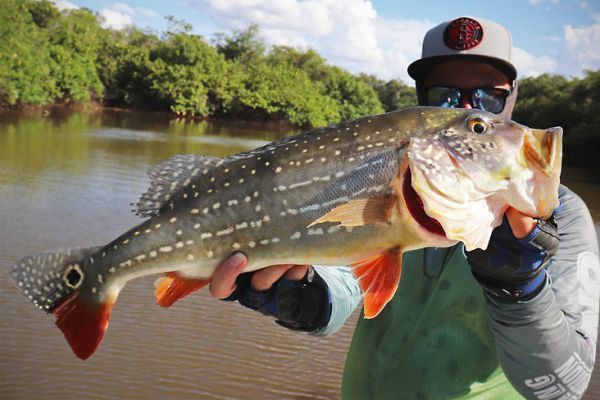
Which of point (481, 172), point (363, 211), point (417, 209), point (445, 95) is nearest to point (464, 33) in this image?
point (445, 95)

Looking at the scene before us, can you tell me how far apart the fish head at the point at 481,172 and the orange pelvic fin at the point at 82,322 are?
1.73 meters

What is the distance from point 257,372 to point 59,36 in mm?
51415

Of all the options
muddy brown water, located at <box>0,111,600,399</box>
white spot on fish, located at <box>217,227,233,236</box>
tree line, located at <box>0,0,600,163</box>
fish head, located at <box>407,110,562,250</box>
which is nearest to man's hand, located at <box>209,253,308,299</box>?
white spot on fish, located at <box>217,227,233,236</box>

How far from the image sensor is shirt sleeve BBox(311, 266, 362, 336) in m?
3.04

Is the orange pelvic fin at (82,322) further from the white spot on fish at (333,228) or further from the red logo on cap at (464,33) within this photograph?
the red logo on cap at (464,33)

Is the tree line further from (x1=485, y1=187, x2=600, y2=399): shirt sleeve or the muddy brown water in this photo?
(x1=485, y1=187, x2=600, y2=399): shirt sleeve

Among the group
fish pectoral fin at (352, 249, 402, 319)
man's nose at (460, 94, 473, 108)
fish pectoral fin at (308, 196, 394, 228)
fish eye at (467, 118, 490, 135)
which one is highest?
man's nose at (460, 94, 473, 108)

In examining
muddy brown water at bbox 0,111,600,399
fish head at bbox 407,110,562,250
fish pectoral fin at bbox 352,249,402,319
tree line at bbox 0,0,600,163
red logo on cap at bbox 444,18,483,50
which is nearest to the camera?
fish head at bbox 407,110,562,250

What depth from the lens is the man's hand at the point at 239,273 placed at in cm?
258

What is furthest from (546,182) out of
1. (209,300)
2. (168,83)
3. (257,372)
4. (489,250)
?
(168,83)

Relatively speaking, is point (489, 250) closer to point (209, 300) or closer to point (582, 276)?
point (582, 276)

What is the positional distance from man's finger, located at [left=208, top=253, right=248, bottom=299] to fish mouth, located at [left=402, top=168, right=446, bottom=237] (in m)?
0.81

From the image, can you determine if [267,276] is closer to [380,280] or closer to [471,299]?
[380,280]

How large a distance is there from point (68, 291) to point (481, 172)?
214 centimetres
